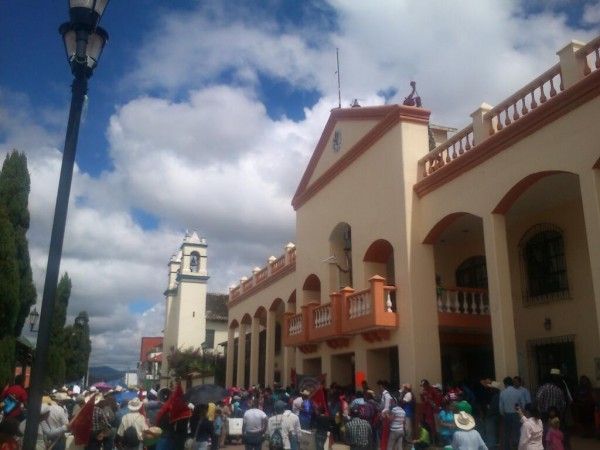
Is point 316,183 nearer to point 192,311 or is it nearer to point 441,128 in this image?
point 441,128

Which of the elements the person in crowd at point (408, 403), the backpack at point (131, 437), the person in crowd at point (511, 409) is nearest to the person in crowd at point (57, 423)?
the backpack at point (131, 437)

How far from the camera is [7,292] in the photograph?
1583cm

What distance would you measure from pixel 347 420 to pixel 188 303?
106ft

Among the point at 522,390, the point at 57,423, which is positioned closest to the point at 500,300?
the point at 522,390

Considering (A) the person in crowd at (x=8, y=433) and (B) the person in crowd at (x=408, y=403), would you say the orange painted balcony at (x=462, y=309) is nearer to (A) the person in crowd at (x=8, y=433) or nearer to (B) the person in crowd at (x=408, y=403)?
(B) the person in crowd at (x=408, y=403)

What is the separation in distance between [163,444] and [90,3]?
21.5 ft

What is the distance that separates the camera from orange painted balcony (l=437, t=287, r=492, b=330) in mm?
14469

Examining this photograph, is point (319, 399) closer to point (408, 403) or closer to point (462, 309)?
point (408, 403)

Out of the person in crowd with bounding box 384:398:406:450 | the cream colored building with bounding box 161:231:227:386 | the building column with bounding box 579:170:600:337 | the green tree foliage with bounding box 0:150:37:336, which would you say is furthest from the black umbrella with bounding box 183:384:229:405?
the cream colored building with bounding box 161:231:227:386

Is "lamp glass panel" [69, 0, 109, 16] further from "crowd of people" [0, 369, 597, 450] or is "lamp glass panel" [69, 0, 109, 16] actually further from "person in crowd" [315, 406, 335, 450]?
"person in crowd" [315, 406, 335, 450]

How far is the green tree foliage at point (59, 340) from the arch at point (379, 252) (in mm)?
17202

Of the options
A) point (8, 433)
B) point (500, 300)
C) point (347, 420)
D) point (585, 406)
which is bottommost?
point (347, 420)

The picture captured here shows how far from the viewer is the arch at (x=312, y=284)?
67.0 ft

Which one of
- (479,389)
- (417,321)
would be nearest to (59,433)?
(417,321)
